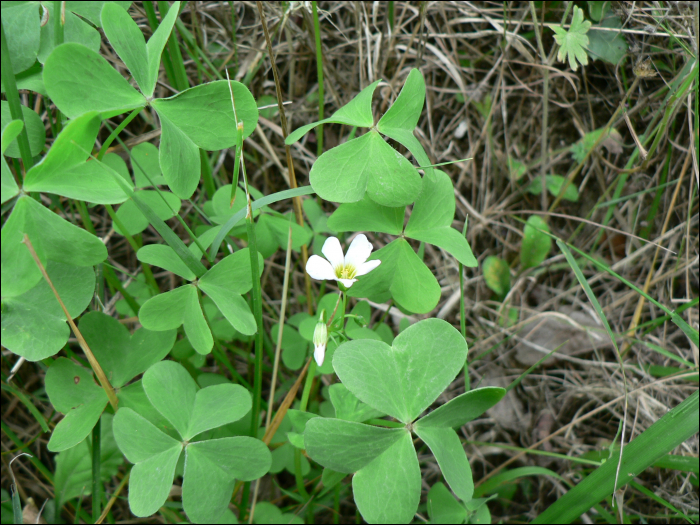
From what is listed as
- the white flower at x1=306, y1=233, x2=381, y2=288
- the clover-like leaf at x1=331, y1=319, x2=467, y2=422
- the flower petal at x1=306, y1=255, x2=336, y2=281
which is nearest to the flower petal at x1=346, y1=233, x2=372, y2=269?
the white flower at x1=306, y1=233, x2=381, y2=288

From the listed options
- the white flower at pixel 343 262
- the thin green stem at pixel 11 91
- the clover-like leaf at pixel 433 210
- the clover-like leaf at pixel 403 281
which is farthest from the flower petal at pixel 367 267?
the thin green stem at pixel 11 91

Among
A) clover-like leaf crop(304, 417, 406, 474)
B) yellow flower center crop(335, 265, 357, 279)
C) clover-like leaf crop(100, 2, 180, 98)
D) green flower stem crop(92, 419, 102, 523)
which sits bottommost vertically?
green flower stem crop(92, 419, 102, 523)

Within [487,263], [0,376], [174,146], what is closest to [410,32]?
[487,263]

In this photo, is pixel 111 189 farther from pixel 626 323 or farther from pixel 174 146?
pixel 626 323

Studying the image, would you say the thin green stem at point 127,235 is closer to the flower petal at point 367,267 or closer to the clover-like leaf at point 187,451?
the clover-like leaf at point 187,451

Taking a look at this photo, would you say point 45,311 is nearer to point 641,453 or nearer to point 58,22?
point 58,22

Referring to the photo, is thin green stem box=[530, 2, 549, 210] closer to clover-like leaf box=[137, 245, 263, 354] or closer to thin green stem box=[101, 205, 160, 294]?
clover-like leaf box=[137, 245, 263, 354]
